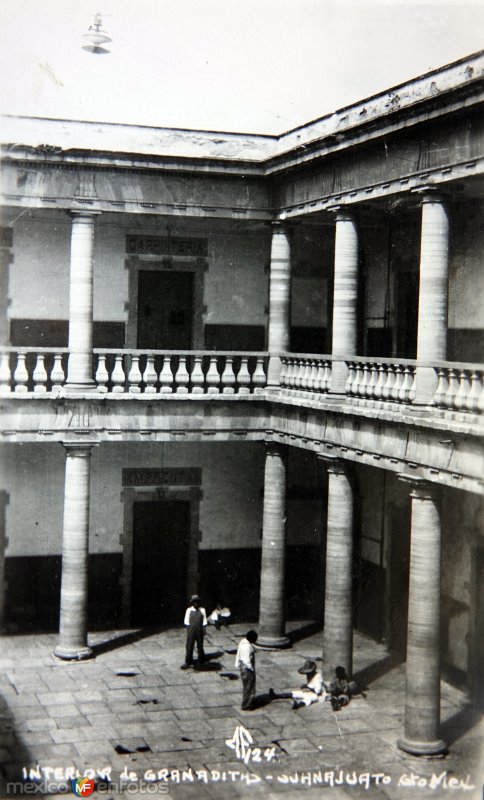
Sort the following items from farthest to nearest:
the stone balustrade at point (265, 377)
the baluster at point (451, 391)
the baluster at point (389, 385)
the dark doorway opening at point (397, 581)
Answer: the dark doorway opening at point (397, 581) → the baluster at point (389, 385) → the stone balustrade at point (265, 377) → the baluster at point (451, 391)

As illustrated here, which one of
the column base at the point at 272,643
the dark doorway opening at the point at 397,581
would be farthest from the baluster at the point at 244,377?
the column base at the point at 272,643

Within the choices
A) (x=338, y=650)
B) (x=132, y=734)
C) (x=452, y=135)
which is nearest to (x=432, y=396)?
(x=452, y=135)

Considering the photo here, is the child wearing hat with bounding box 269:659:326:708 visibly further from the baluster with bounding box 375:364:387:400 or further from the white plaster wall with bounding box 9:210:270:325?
the white plaster wall with bounding box 9:210:270:325

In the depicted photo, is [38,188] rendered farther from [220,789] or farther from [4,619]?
[220,789]

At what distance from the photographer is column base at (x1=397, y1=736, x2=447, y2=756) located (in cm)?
1380

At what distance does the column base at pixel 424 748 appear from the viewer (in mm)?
13797

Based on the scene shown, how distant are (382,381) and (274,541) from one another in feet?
16.4

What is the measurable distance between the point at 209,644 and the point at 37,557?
3713 mm

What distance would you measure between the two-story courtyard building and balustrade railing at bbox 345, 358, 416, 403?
0.06 meters

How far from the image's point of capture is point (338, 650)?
1634 cm

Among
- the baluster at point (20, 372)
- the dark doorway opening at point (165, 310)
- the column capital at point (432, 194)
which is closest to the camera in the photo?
the column capital at point (432, 194)

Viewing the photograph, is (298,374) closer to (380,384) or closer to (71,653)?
(380,384)

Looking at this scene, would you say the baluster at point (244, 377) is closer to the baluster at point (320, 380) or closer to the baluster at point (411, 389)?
the baluster at point (320, 380)

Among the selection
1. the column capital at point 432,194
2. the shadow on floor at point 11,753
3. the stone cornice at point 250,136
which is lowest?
the shadow on floor at point 11,753
